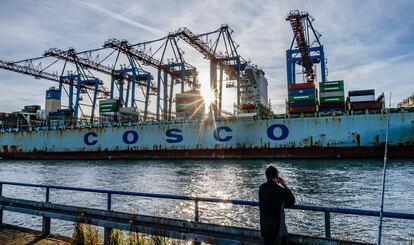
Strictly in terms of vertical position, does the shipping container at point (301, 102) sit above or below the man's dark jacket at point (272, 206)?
above

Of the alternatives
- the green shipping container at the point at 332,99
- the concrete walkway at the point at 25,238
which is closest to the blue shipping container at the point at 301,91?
the green shipping container at the point at 332,99

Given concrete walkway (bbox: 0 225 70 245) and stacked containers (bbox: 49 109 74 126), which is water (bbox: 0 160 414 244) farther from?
stacked containers (bbox: 49 109 74 126)

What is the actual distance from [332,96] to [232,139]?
16.1 metres

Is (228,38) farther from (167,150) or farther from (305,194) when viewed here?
(305,194)

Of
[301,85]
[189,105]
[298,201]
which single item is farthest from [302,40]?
[298,201]

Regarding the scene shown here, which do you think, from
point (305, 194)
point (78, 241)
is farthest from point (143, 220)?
point (305, 194)

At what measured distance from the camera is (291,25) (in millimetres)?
42531

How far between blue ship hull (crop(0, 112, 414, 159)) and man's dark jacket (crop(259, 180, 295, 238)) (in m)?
36.8

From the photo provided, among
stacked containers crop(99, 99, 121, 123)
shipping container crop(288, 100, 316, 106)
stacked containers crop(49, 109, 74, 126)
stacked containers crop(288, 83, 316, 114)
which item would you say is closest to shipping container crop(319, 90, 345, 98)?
stacked containers crop(288, 83, 316, 114)

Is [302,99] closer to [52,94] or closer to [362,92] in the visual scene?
[362,92]

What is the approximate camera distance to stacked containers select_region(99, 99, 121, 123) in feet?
194

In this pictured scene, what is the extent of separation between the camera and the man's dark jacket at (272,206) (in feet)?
13.9

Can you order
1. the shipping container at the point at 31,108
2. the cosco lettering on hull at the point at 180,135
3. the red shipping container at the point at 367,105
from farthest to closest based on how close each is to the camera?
1. the shipping container at the point at 31,108
2. the cosco lettering on hull at the point at 180,135
3. the red shipping container at the point at 367,105

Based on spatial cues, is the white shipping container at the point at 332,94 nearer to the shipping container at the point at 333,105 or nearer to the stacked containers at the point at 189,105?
the shipping container at the point at 333,105
